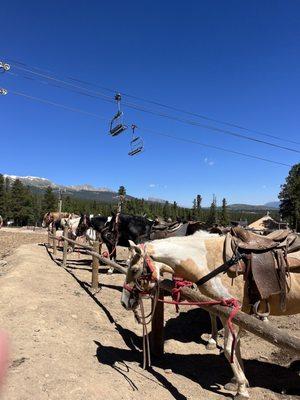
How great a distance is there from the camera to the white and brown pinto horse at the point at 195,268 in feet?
16.9

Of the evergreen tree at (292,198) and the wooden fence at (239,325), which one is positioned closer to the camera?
the wooden fence at (239,325)

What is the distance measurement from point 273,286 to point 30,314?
410 centimetres

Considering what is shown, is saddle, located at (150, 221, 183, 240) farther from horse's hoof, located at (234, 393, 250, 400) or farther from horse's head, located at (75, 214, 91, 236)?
horse's hoof, located at (234, 393, 250, 400)

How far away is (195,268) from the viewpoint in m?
5.36

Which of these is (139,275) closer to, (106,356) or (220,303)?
(220,303)

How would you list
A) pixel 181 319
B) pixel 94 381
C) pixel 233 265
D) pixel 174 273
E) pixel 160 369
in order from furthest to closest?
pixel 181 319
pixel 160 369
pixel 174 273
pixel 233 265
pixel 94 381

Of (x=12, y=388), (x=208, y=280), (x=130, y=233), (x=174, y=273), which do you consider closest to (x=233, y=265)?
(x=208, y=280)

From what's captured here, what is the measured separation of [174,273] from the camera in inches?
217

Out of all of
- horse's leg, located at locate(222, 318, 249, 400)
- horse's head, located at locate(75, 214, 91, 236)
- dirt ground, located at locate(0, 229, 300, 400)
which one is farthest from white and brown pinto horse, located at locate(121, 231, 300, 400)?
horse's head, located at locate(75, 214, 91, 236)

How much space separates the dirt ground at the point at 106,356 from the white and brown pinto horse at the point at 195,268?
0.84m

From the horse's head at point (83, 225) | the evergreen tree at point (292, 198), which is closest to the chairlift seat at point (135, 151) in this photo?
the horse's head at point (83, 225)

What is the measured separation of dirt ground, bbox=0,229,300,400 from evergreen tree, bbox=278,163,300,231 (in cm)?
7220

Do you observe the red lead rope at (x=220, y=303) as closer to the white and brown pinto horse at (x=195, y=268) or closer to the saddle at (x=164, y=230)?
the white and brown pinto horse at (x=195, y=268)

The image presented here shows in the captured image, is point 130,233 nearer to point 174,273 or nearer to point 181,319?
point 181,319
